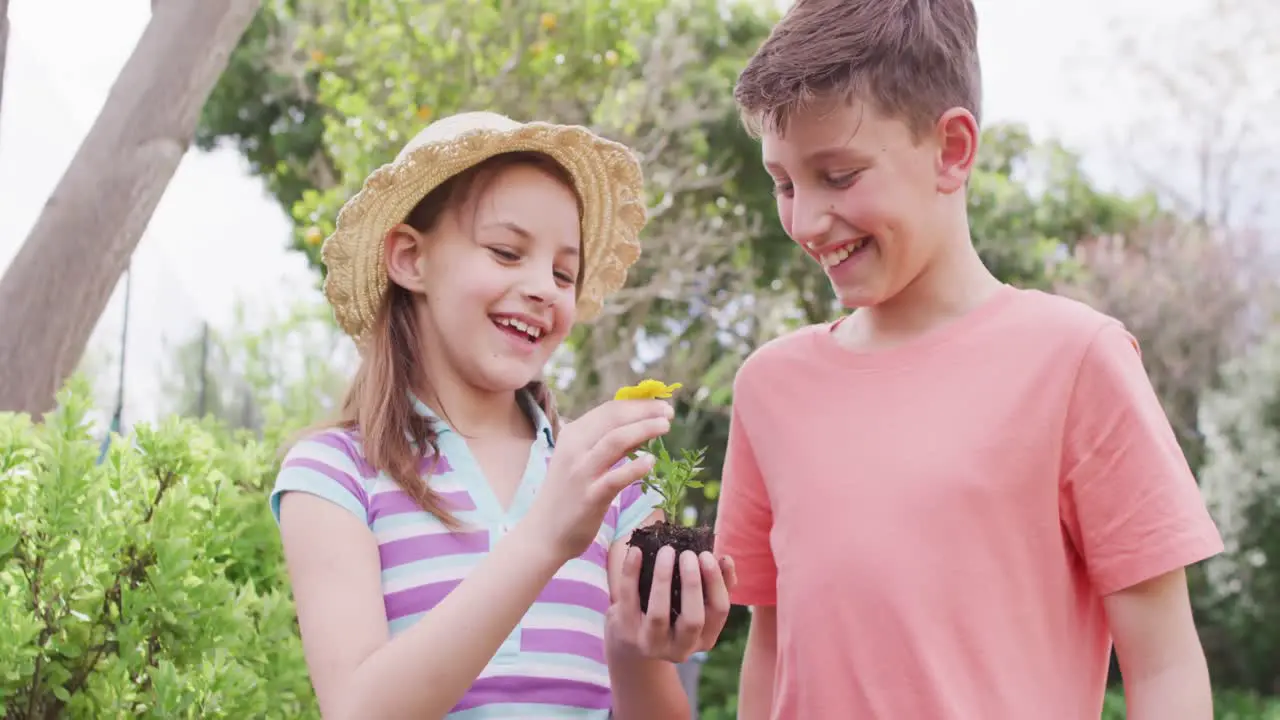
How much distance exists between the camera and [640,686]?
211 centimetres

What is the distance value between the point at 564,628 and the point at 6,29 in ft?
9.95

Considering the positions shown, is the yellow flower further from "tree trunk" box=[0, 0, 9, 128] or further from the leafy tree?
the leafy tree

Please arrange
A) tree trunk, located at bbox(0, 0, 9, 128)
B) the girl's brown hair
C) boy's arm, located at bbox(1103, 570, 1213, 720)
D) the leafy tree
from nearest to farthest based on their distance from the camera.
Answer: boy's arm, located at bbox(1103, 570, 1213, 720)
the girl's brown hair
tree trunk, located at bbox(0, 0, 9, 128)
the leafy tree

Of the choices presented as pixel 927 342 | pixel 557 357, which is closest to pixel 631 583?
pixel 927 342

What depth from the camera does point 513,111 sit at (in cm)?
1045

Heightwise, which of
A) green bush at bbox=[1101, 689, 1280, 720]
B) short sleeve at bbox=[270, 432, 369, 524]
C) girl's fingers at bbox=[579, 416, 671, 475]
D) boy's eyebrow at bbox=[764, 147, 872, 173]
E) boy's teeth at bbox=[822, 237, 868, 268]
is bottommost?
green bush at bbox=[1101, 689, 1280, 720]

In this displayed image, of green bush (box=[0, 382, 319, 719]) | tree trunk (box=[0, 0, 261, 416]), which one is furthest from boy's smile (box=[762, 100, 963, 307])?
tree trunk (box=[0, 0, 261, 416])

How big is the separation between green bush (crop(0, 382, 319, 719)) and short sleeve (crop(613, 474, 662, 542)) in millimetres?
957

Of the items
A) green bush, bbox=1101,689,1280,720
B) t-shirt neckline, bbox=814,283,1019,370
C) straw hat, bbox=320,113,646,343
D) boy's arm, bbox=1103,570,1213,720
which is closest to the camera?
boy's arm, bbox=1103,570,1213,720

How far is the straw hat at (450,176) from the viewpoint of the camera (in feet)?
7.41

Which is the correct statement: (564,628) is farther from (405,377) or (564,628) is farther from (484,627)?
(405,377)

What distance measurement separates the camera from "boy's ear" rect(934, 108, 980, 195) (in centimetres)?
203

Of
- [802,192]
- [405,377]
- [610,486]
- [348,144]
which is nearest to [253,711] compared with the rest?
[405,377]

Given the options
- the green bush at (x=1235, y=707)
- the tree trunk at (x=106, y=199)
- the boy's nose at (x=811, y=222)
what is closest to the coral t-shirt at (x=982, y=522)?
the boy's nose at (x=811, y=222)
